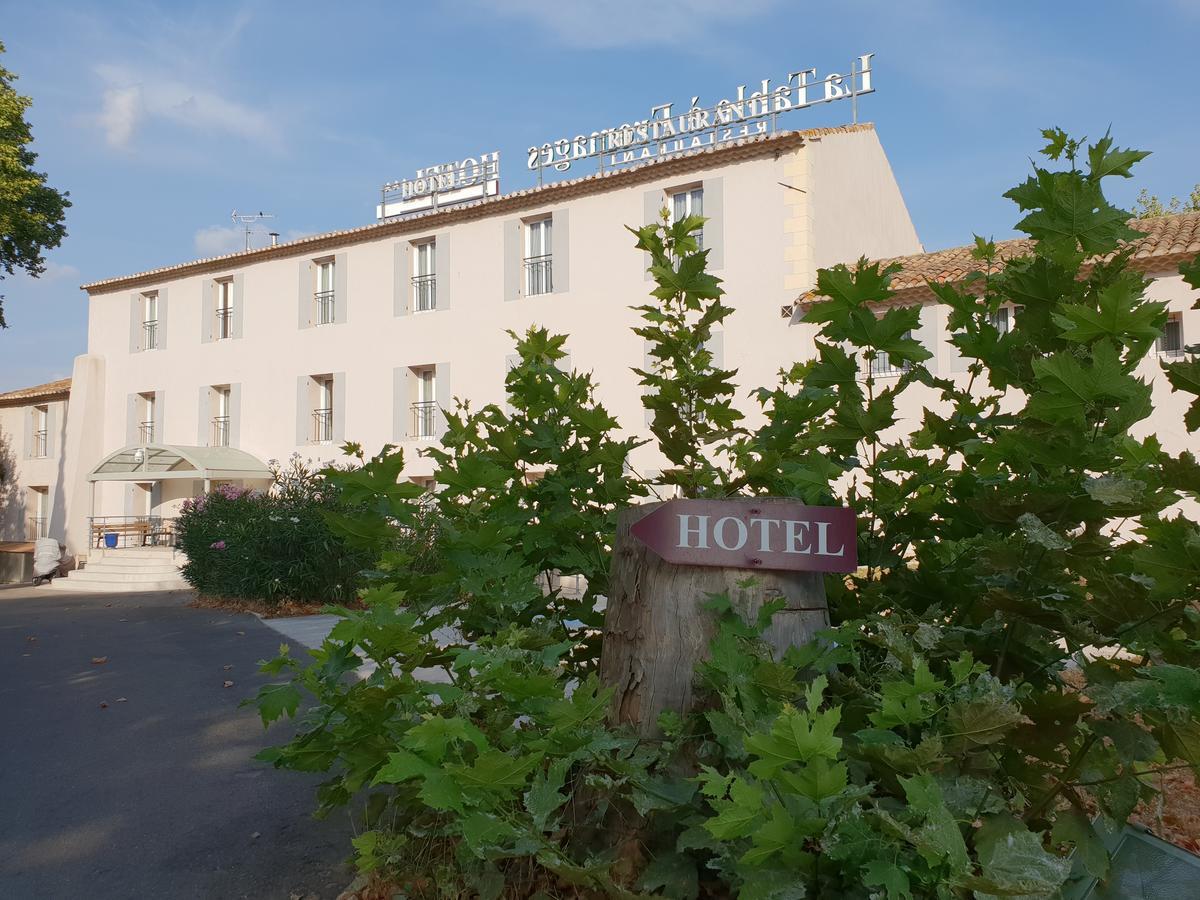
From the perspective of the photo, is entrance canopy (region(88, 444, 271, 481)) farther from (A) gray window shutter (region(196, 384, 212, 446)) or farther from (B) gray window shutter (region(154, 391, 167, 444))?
(B) gray window shutter (region(154, 391, 167, 444))

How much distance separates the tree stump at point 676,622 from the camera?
2262 millimetres

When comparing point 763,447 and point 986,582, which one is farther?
point 763,447

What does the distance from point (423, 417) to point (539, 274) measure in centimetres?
405

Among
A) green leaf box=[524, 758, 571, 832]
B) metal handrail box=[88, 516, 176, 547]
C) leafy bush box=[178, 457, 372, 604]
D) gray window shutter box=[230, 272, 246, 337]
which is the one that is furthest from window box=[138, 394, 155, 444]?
green leaf box=[524, 758, 571, 832]

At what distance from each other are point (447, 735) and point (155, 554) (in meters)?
19.6

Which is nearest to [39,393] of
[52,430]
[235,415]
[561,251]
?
[52,430]

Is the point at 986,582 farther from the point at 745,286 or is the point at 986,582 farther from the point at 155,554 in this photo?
the point at 155,554

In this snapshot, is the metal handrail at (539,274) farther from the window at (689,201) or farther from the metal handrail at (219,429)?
the metal handrail at (219,429)

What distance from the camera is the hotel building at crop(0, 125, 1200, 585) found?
597 inches

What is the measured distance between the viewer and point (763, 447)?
2.52 meters

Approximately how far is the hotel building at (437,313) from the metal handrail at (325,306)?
0.17 feet

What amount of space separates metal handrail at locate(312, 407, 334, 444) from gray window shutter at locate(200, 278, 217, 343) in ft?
13.1

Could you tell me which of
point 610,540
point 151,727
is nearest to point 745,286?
point 151,727

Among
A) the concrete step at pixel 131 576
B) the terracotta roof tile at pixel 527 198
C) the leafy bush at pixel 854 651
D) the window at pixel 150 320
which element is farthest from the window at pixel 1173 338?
the window at pixel 150 320
